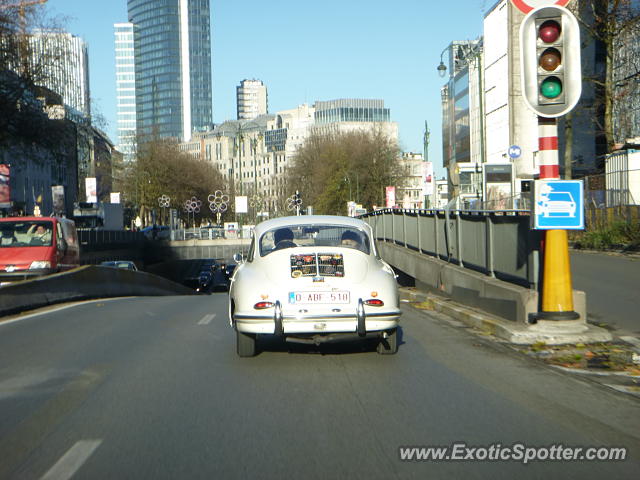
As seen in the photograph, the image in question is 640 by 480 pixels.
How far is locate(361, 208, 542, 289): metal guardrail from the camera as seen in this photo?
11.6 m

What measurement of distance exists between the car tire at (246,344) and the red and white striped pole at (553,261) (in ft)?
11.5

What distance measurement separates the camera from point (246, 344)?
9438 millimetres

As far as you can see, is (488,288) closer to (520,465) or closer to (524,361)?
(524,361)

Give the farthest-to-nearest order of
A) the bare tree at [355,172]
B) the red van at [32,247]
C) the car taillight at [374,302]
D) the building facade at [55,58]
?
the bare tree at [355,172] < the building facade at [55,58] < the red van at [32,247] < the car taillight at [374,302]

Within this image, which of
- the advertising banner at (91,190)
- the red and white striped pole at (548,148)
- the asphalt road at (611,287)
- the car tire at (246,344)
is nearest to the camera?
the car tire at (246,344)

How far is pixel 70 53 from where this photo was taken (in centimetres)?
3597

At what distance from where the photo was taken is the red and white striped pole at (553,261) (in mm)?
10156

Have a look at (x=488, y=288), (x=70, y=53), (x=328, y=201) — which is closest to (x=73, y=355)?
(x=488, y=288)

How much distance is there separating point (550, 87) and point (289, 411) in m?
5.36

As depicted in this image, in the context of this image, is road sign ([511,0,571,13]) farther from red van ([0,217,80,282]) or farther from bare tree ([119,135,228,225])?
bare tree ([119,135,228,225])

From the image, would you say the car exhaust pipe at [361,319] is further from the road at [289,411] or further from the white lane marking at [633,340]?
the white lane marking at [633,340]

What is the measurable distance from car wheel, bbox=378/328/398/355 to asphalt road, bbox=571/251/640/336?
337 cm

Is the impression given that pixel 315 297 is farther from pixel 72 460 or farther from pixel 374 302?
pixel 72 460

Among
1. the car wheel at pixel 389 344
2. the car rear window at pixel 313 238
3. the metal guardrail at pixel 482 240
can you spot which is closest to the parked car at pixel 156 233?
the metal guardrail at pixel 482 240
